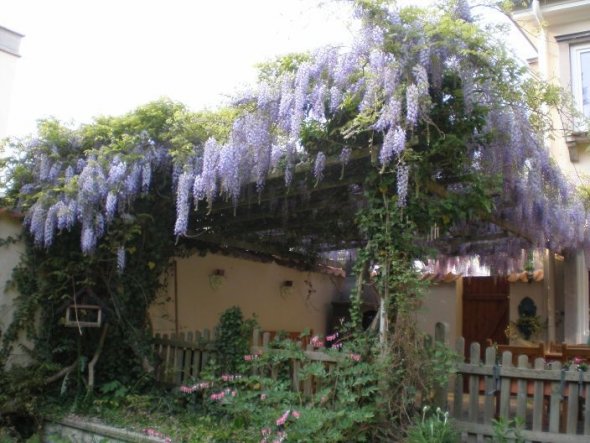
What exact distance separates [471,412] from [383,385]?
957 mm

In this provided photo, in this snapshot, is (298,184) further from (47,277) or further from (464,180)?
(47,277)

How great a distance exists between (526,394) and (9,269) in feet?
17.9

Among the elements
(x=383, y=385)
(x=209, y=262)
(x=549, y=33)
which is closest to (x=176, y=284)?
(x=209, y=262)

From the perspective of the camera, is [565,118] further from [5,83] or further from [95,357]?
[5,83]

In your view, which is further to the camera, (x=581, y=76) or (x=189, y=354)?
(x=581, y=76)

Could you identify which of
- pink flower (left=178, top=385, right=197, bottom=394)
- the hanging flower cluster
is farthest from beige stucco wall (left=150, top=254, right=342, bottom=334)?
the hanging flower cluster

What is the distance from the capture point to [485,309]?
35.4 feet

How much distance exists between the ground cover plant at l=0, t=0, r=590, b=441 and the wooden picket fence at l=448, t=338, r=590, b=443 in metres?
0.46

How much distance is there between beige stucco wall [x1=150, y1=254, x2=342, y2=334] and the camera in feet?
29.0

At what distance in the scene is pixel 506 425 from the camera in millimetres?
4703

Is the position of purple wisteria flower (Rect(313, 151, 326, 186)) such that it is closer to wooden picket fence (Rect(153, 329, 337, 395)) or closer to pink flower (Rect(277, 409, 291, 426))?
wooden picket fence (Rect(153, 329, 337, 395))

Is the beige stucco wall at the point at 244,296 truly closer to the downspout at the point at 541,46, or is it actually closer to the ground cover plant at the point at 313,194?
the ground cover plant at the point at 313,194

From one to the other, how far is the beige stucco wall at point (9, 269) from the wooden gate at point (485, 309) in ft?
24.5

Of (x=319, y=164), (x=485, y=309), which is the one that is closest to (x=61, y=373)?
(x=319, y=164)
